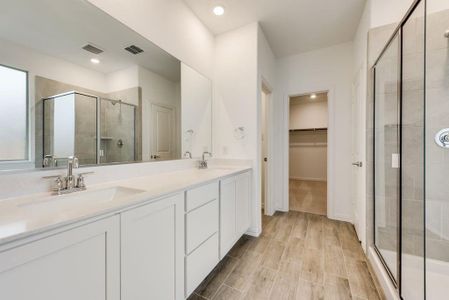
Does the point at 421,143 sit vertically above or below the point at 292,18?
below

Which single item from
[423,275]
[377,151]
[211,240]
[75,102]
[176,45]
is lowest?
[423,275]

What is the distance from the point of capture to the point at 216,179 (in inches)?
64.5

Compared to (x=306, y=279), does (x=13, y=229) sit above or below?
above

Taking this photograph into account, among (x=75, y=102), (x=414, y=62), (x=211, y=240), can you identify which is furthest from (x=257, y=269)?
(x=414, y=62)

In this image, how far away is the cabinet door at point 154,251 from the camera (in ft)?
3.03

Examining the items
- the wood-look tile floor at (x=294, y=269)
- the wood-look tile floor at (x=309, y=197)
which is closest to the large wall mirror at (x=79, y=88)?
the wood-look tile floor at (x=294, y=269)

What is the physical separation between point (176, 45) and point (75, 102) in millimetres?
1235

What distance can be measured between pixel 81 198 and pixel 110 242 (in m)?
0.43

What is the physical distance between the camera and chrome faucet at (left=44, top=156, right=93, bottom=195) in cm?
111

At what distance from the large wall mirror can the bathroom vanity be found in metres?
0.30

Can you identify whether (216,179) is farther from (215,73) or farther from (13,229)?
(215,73)

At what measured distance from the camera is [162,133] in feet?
6.35

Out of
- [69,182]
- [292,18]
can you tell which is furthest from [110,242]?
[292,18]

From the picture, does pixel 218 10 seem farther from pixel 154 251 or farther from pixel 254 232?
pixel 254 232
